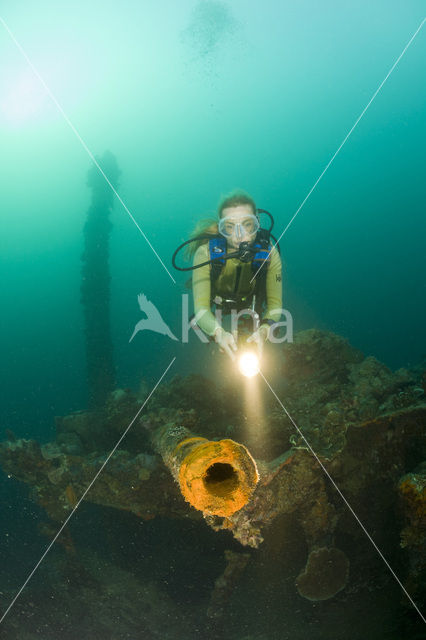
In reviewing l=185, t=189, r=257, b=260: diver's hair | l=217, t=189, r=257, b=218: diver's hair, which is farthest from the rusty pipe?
l=217, t=189, r=257, b=218: diver's hair

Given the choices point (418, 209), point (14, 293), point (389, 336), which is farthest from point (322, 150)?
point (14, 293)

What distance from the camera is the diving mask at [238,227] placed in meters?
4.38

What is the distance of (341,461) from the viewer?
10.00 feet

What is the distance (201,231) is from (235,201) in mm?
672

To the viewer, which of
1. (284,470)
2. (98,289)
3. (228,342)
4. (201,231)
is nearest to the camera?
(284,470)

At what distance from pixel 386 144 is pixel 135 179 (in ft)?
192

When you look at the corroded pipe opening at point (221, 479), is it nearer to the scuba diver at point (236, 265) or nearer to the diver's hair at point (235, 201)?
the scuba diver at point (236, 265)

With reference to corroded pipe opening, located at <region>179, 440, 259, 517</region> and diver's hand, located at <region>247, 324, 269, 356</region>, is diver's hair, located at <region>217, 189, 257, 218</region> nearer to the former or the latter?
diver's hand, located at <region>247, 324, 269, 356</region>

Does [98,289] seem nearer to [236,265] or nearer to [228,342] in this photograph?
Answer: [236,265]

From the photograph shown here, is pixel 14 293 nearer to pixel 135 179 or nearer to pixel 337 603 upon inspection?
pixel 135 179

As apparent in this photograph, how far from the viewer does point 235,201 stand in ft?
14.8

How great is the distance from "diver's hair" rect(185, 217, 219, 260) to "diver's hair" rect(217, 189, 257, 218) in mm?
182

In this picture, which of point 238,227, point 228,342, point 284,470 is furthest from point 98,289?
point 284,470

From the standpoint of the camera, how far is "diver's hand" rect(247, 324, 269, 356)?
3346mm
